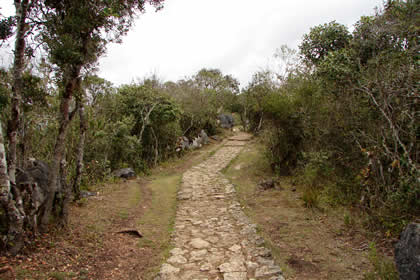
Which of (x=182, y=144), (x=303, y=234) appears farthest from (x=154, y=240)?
(x=182, y=144)

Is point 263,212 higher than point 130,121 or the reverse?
the reverse

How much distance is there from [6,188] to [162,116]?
10.1m

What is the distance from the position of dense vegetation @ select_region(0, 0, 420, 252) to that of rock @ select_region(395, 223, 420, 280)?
1402 mm

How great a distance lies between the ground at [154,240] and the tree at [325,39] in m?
6.23

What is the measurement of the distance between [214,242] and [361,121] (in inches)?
182

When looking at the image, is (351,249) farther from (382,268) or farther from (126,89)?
(126,89)

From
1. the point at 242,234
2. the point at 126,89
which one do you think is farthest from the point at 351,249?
the point at 126,89

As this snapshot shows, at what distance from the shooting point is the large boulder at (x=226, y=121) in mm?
27797

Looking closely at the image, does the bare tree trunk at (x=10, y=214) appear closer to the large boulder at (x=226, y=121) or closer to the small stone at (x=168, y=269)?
the small stone at (x=168, y=269)

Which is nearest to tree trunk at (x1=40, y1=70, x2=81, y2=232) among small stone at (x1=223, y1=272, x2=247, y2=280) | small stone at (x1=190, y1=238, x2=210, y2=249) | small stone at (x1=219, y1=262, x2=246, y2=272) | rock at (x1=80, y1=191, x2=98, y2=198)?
small stone at (x1=190, y1=238, x2=210, y2=249)

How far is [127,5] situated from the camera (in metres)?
5.35

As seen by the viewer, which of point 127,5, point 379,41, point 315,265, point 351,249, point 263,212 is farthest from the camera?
point 379,41

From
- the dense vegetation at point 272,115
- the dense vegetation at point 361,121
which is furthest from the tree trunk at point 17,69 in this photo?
the dense vegetation at point 361,121

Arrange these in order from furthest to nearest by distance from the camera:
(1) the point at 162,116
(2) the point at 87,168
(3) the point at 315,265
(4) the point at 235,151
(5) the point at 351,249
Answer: (4) the point at 235,151
(1) the point at 162,116
(2) the point at 87,168
(5) the point at 351,249
(3) the point at 315,265
